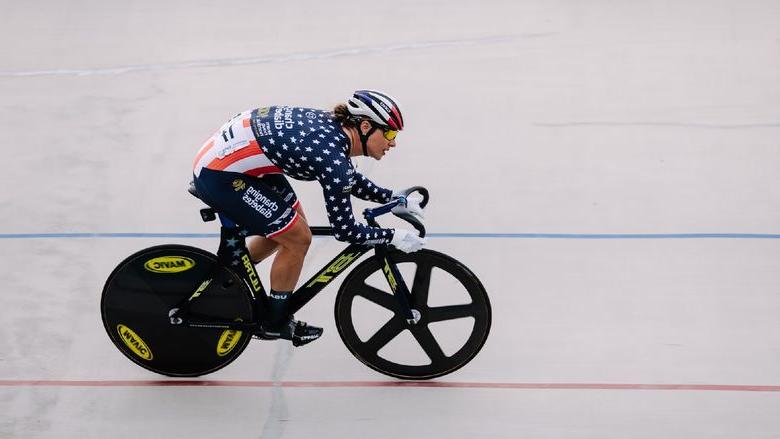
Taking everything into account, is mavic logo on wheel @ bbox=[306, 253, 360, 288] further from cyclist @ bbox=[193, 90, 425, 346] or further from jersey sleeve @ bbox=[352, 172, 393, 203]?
jersey sleeve @ bbox=[352, 172, 393, 203]

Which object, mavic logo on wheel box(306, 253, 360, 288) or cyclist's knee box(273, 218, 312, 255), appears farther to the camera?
mavic logo on wheel box(306, 253, 360, 288)

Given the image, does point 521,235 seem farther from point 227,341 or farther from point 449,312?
point 227,341

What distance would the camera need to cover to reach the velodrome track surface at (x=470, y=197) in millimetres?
4637

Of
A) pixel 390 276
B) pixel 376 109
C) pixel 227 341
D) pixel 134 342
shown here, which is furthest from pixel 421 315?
pixel 134 342

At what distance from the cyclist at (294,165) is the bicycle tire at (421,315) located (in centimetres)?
21

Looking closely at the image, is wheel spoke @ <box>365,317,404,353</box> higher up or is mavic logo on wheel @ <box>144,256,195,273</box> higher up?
wheel spoke @ <box>365,317,404,353</box>

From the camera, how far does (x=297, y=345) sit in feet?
15.5

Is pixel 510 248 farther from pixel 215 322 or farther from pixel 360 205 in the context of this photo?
pixel 215 322

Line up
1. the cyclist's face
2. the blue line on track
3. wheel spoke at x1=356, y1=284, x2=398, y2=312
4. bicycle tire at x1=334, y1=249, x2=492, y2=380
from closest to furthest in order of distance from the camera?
the cyclist's face < bicycle tire at x1=334, y1=249, x2=492, y2=380 < wheel spoke at x1=356, y1=284, x2=398, y2=312 < the blue line on track

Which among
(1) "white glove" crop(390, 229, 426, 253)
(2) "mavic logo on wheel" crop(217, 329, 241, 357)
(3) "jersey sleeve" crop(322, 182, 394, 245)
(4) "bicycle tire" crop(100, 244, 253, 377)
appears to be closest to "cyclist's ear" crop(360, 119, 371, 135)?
(3) "jersey sleeve" crop(322, 182, 394, 245)

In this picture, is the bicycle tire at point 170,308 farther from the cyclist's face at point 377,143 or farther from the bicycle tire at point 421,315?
the cyclist's face at point 377,143

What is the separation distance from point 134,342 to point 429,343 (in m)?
1.21

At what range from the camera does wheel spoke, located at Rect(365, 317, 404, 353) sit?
185 inches

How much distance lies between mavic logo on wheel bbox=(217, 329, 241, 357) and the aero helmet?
1078 mm
